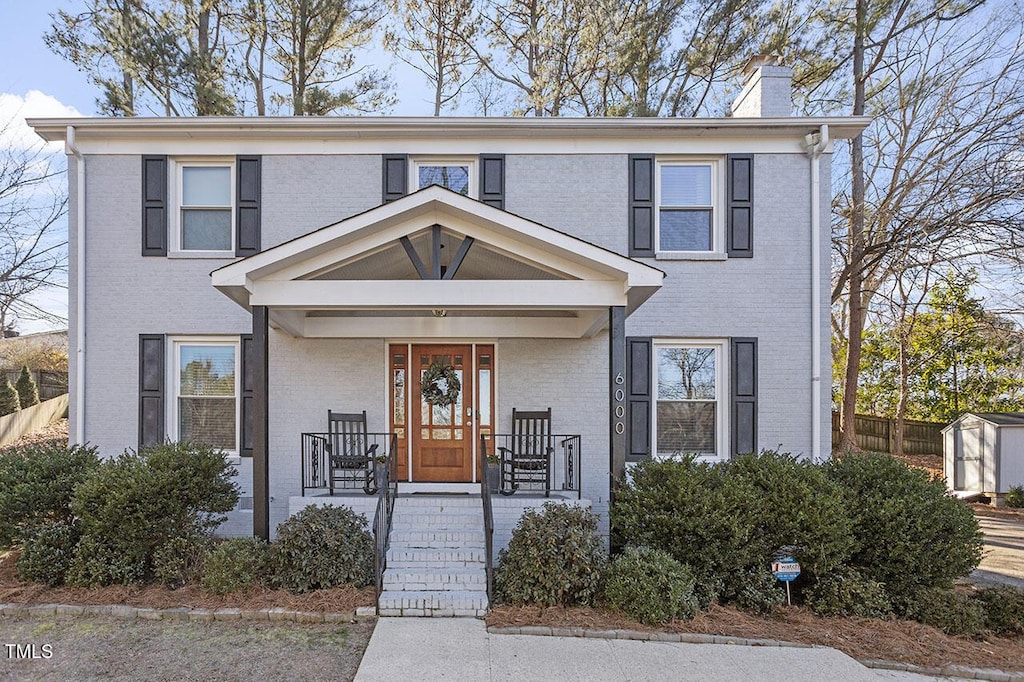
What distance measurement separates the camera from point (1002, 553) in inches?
328

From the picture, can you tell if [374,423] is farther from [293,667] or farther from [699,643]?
[699,643]

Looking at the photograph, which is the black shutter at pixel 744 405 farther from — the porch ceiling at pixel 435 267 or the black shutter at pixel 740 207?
the porch ceiling at pixel 435 267

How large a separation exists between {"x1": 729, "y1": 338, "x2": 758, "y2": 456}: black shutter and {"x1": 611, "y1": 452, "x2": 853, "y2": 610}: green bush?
213cm

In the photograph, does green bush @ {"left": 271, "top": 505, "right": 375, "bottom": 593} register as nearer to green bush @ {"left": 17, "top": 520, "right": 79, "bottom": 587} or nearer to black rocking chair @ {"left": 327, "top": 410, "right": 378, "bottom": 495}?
black rocking chair @ {"left": 327, "top": 410, "right": 378, "bottom": 495}

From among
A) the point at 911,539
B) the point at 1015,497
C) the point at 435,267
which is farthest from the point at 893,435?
the point at 435,267

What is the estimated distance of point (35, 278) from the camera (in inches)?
569

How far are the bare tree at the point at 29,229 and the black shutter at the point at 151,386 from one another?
8.64 metres

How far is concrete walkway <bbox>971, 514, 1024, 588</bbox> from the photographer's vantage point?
23.3 ft

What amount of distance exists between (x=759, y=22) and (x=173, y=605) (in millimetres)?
14662

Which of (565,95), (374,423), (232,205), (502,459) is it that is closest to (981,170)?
(565,95)

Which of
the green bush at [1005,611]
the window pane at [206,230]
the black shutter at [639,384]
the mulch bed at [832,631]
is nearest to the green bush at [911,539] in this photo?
the green bush at [1005,611]

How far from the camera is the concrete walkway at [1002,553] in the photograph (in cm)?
711

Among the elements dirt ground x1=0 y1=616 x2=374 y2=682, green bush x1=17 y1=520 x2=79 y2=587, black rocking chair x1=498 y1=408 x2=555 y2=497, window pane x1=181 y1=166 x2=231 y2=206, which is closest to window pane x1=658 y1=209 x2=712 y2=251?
black rocking chair x1=498 y1=408 x2=555 y2=497

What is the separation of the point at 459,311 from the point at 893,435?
49.3 feet
